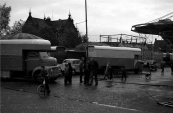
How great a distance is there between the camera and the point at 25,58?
61.3 ft

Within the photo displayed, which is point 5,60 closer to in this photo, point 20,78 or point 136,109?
point 20,78

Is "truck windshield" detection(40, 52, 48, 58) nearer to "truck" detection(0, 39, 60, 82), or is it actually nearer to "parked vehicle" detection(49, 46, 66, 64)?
"truck" detection(0, 39, 60, 82)

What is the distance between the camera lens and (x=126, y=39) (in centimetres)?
3541

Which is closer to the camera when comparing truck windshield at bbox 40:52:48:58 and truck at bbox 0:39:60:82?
truck at bbox 0:39:60:82

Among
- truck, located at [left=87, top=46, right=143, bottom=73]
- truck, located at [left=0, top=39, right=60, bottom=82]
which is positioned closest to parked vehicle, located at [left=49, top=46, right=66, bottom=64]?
truck, located at [left=87, top=46, right=143, bottom=73]

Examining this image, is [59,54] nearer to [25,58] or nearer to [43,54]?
[43,54]

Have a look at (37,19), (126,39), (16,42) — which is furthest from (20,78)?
(37,19)

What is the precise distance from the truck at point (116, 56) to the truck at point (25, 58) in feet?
25.9

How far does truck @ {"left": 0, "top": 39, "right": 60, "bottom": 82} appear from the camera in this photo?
1816 cm

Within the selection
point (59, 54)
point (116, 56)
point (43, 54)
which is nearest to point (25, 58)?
point (43, 54)

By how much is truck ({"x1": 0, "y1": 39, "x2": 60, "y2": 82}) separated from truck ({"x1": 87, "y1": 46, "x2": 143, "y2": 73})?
7910 millimetres

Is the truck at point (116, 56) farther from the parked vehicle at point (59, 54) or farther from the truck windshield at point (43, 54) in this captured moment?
the truck windshield at point (43, 54)

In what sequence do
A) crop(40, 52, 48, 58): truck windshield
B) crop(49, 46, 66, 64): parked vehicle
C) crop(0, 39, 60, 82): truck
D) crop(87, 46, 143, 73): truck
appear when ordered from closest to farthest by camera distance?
crop(0, 39, 60, 82): truck
crop(40, 52, 48, 58): truck windshield
crop(87, 46, 143, 73): truck
crop(49, 46, 66, 64): parked vehicle

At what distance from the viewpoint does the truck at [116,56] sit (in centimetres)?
2577
